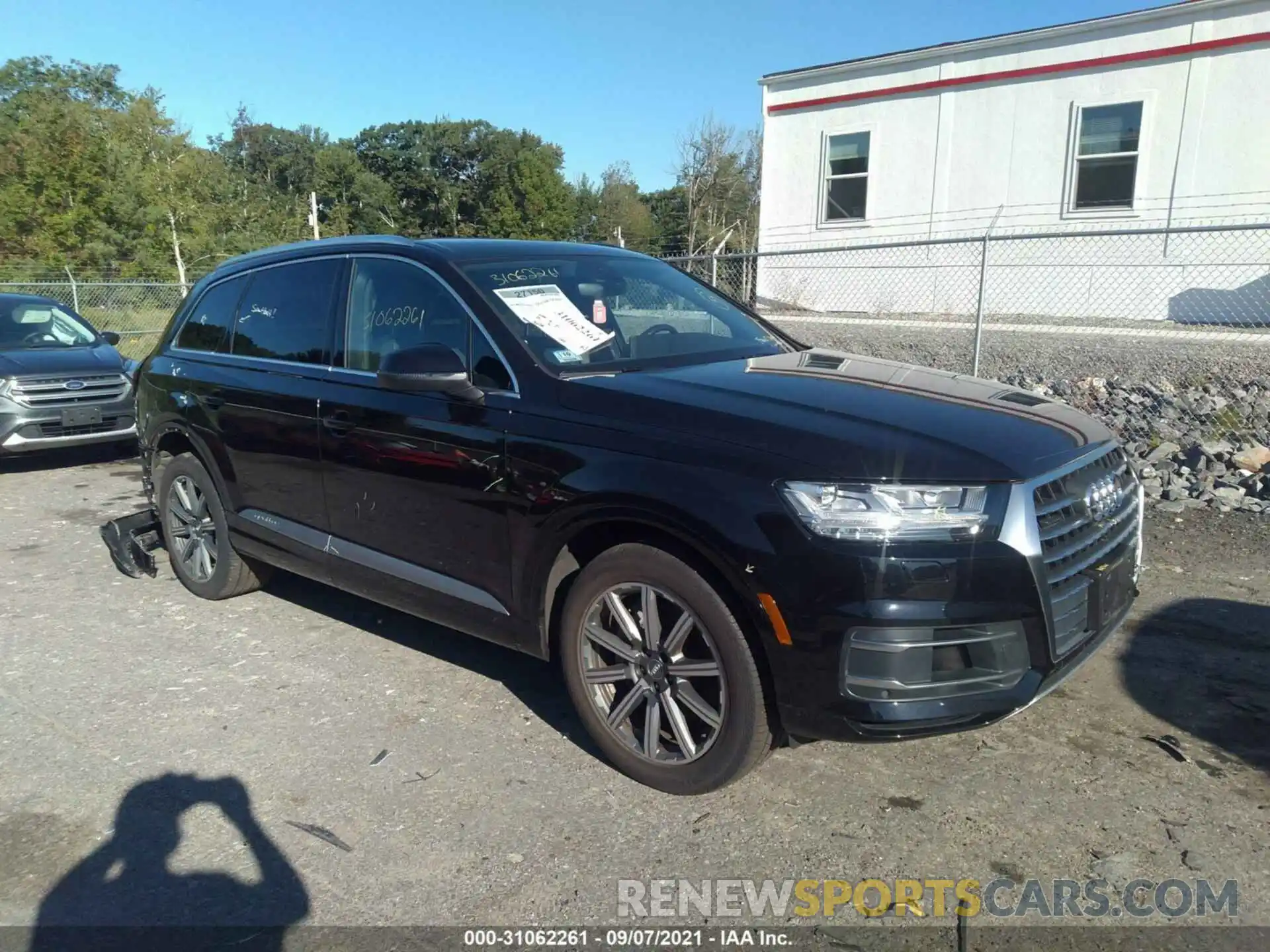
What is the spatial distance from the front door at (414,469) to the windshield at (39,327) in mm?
6942

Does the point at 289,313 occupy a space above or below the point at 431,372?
above

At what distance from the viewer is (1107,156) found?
1486cm

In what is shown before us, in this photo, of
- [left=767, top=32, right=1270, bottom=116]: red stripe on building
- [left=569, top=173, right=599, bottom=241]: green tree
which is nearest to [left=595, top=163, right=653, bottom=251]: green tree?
[left=569, top=173, right=599, bottom=241]: green tree

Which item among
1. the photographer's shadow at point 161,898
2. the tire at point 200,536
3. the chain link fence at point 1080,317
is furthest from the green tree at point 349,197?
the photographer's shadow at point 161,898

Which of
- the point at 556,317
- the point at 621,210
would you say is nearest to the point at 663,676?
the point at 556,317

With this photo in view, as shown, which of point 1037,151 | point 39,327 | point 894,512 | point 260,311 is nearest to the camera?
point 894,512

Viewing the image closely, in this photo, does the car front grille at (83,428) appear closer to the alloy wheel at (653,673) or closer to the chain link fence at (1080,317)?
the chain link fence at (1080,317)

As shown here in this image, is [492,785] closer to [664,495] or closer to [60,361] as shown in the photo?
[664,495]

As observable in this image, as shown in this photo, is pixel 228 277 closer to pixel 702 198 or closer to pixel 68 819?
pixel 68 819

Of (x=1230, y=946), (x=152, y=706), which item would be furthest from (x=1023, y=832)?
(x=152, y=706)

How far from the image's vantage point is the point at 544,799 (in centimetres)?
331

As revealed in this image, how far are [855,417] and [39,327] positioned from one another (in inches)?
375

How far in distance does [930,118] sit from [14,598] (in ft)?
50.7

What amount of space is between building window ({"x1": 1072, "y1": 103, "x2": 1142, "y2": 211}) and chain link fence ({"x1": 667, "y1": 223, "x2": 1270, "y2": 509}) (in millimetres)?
978
